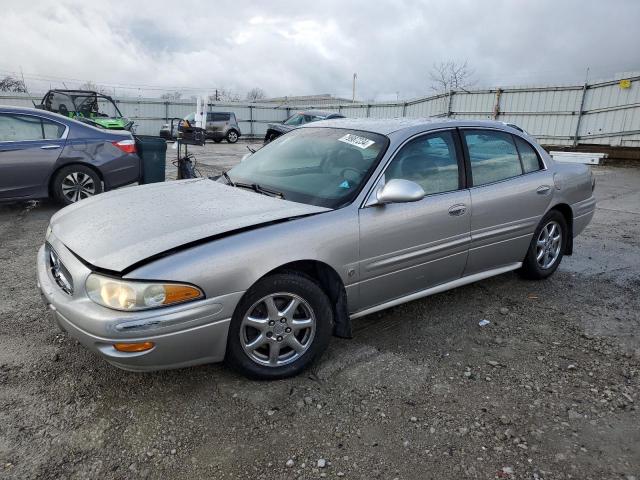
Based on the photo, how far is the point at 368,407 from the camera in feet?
8.50

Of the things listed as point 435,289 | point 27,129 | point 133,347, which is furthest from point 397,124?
point 27,129

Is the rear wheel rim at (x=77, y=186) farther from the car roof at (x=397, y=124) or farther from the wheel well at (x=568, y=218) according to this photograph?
the wheel well at (x=568, y=218)

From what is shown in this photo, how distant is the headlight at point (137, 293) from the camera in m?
2.28

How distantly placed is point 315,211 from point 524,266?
2.45 metres

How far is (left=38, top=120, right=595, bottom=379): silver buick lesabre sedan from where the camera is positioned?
236 cm

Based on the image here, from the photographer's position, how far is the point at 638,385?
9.34 feet

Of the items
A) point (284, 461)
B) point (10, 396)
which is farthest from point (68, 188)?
point (284, 461)

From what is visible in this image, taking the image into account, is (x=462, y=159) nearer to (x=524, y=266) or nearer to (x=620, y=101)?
(x=524, y=266)

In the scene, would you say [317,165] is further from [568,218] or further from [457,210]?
[568,218]

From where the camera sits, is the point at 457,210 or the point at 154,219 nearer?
the point at 154,219

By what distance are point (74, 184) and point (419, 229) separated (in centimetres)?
546

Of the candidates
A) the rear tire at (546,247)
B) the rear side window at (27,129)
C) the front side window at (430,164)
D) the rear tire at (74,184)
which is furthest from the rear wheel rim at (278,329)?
the rear side window at (27,129)

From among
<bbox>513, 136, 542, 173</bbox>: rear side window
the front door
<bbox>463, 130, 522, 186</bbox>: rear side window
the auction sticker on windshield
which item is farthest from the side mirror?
<bbox>513, 136, 542, 173</bbox>: rear side window

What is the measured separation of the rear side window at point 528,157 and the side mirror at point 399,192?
1.68 meters
